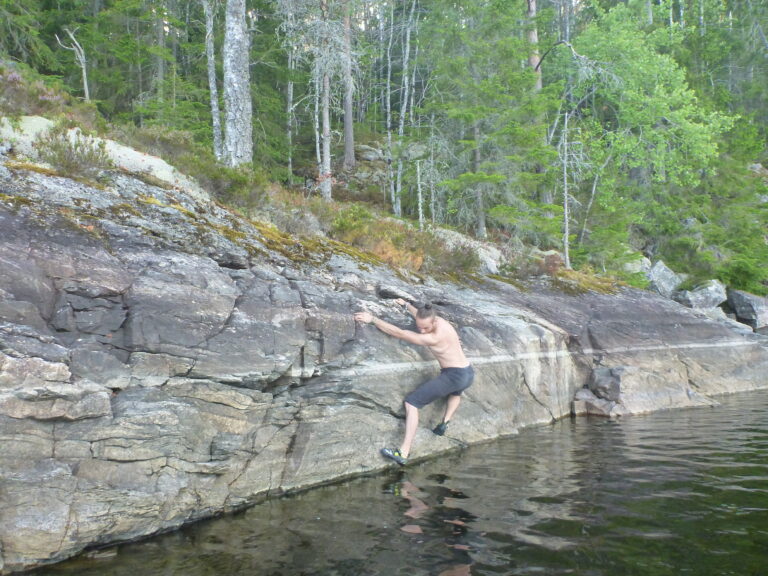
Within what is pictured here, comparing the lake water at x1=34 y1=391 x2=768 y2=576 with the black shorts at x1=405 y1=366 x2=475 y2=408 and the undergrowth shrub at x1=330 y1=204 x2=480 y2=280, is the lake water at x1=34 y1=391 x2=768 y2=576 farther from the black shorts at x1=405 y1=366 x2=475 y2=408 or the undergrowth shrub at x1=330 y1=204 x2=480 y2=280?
the undergrowth shrub at x1=330 y1=204 x2=480 y2=280

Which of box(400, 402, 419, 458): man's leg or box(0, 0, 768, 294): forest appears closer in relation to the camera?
box(400, 402, 419, 458): man's leg

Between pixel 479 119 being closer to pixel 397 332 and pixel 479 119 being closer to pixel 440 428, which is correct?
pixel 397 332

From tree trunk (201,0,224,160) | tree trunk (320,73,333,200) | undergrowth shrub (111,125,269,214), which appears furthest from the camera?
tree trunk (201,0,224,160)

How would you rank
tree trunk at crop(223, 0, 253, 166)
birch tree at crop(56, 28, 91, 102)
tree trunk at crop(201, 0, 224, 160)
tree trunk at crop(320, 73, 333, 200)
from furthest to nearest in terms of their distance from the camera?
birch tree at crop(56, 28, 91, 102) → tree trunk at crop(201, 0, 224, 160) → tree trunk at crop(320, 73, 333, 200) → tree trunk at crop(223, 0, 253, 166)

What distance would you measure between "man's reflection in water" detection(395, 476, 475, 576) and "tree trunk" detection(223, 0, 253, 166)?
997cm

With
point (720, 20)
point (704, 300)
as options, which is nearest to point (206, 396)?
point (704, 300)

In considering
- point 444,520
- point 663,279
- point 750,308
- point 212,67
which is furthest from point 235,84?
point 750,308

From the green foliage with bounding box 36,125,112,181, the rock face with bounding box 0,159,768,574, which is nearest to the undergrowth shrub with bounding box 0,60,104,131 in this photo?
the green foliage with bounding box 36,125,112,181

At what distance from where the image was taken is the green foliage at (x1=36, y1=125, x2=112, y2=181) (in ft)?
25.1

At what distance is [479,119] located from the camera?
1844cm

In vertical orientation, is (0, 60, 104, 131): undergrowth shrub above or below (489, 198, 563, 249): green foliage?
above

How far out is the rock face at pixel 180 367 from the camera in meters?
4.71

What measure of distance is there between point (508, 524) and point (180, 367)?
3.86 meters

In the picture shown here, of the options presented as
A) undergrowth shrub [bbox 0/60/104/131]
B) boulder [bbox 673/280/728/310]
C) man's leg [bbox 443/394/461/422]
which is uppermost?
undergrowth shrub [bbox 0/60/104/131]
